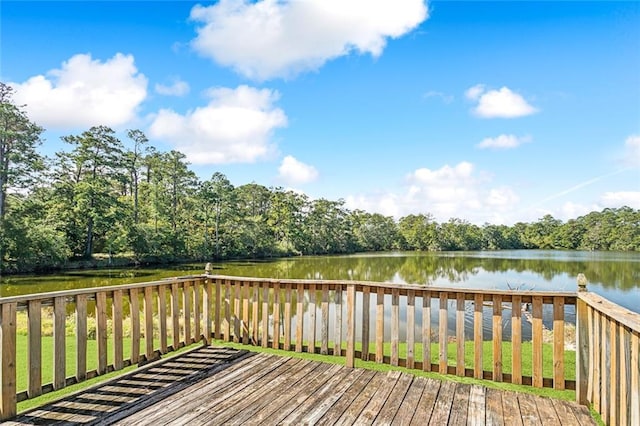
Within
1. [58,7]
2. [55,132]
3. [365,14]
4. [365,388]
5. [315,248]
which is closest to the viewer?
[365,388]

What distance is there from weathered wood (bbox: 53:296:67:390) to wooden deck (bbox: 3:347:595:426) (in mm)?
173

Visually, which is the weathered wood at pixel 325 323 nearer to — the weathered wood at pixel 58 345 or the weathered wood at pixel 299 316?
the weathered wood at pixel 299 316

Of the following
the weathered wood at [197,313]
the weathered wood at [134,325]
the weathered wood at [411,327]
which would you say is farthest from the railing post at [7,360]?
the weathered wood at [411,327]

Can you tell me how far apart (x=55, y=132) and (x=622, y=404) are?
35.1 m

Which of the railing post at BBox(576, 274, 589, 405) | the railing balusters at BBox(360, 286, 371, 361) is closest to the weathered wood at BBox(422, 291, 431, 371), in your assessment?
the railing balusters at BBox(360, 286, 371, 361)

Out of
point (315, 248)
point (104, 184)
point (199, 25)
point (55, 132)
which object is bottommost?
point (315, 248)

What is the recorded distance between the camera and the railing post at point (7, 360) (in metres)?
2.56

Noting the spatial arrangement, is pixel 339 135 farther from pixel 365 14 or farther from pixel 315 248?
pixel 315 248

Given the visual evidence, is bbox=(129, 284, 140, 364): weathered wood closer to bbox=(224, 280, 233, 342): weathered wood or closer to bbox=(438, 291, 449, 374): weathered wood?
bbox=(224, 280, 233, 342): weathered wood

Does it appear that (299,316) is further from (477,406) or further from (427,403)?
(477,406)

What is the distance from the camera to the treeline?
951 inches

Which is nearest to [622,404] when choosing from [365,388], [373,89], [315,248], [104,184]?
[365,388]

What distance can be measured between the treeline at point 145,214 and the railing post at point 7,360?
2501 cm

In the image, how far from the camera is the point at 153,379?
340 centimetres
